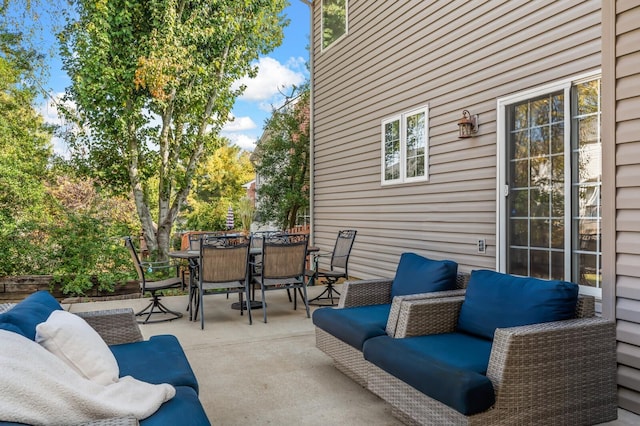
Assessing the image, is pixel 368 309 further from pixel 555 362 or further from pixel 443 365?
pixel 555 362

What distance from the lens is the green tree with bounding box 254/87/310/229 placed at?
10750 mm

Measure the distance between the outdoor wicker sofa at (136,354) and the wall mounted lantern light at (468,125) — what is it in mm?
3408

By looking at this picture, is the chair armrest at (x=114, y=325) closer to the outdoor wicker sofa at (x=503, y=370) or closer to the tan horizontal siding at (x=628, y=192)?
the outdoor wicker sofa at (x=503, y=370)

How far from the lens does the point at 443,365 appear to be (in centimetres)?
230

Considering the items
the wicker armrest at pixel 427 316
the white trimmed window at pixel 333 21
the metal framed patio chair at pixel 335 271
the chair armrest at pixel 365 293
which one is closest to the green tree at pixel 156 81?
the white trimmed window at pixel 333 21

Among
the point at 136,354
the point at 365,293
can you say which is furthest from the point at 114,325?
the point at 365,293

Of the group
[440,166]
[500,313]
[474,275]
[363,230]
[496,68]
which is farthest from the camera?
[363,230]

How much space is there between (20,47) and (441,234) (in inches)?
365

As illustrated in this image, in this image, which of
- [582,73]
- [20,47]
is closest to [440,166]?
[582,73]

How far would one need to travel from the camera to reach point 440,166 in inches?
203

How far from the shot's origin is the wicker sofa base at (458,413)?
7.07 feet

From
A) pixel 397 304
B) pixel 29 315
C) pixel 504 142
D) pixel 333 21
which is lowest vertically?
pixel 397 304

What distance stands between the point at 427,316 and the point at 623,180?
144cm

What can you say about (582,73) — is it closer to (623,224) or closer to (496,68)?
(496,68)
